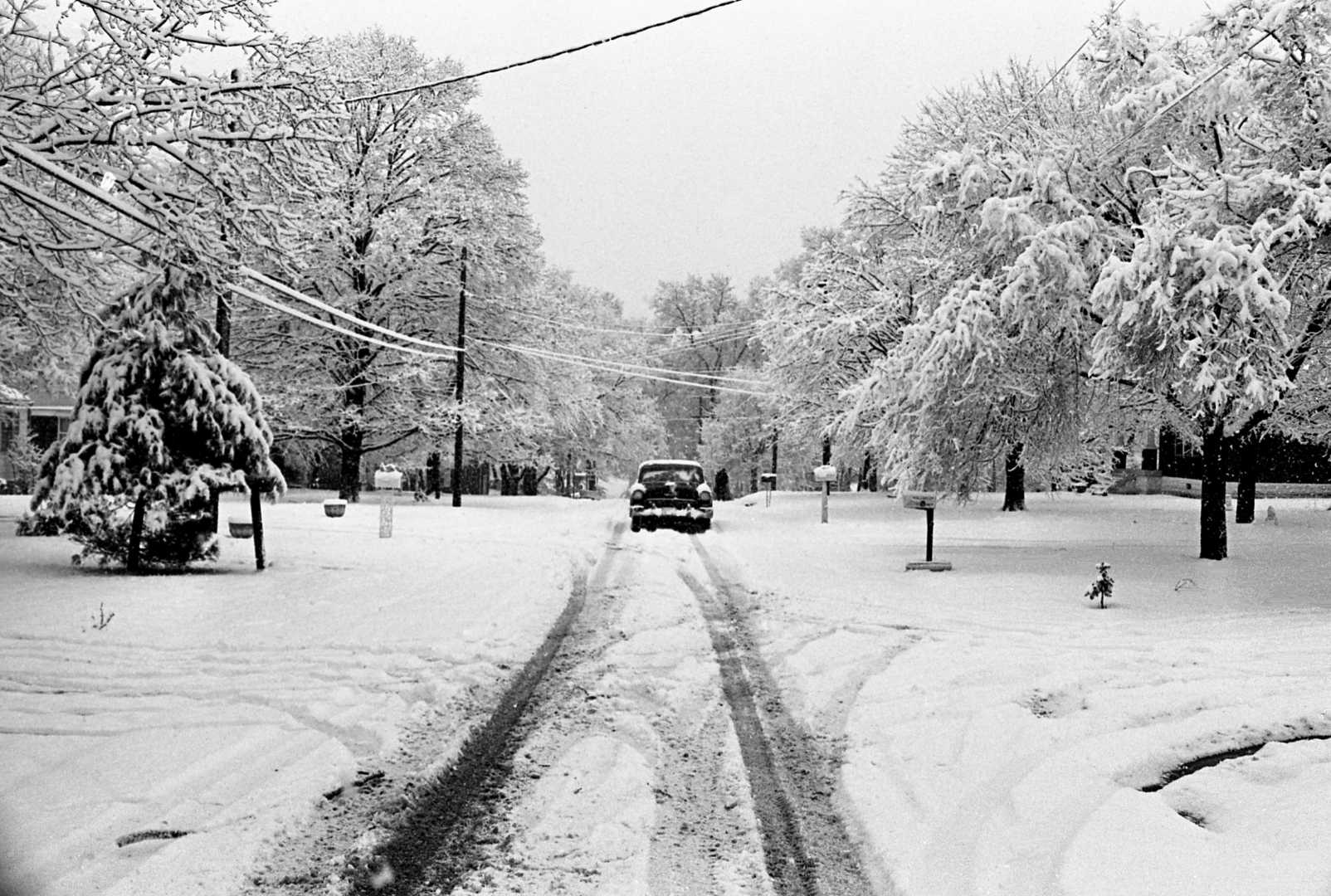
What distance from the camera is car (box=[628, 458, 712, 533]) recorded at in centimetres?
2206

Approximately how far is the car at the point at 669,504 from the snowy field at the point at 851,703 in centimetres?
714

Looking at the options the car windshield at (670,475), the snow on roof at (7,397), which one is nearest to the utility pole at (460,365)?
the car windshield at (670,475)

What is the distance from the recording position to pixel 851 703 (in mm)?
7055

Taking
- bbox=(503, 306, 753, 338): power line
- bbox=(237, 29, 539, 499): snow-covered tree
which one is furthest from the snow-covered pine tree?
bbox=(503, 306, 753, 338): power line

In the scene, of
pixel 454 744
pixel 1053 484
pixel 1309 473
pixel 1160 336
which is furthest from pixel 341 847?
pixel 1309 473

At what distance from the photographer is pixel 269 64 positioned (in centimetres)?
828

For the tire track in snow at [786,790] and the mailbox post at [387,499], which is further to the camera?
the mailbox post at [387,499]

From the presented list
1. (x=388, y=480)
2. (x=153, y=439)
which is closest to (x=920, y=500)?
(x=388, y=480)

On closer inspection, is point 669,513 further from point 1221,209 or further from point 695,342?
point 695,342

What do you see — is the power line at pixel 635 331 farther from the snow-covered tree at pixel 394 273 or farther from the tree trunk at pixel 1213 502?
the tree trunk at pixel 1213 502

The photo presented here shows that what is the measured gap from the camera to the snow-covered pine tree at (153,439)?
Result: 11445 millimetres

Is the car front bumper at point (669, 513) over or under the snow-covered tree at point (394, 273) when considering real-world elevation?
under

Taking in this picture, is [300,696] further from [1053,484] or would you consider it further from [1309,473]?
[1309,473]

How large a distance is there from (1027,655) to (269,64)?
796 centimetres
